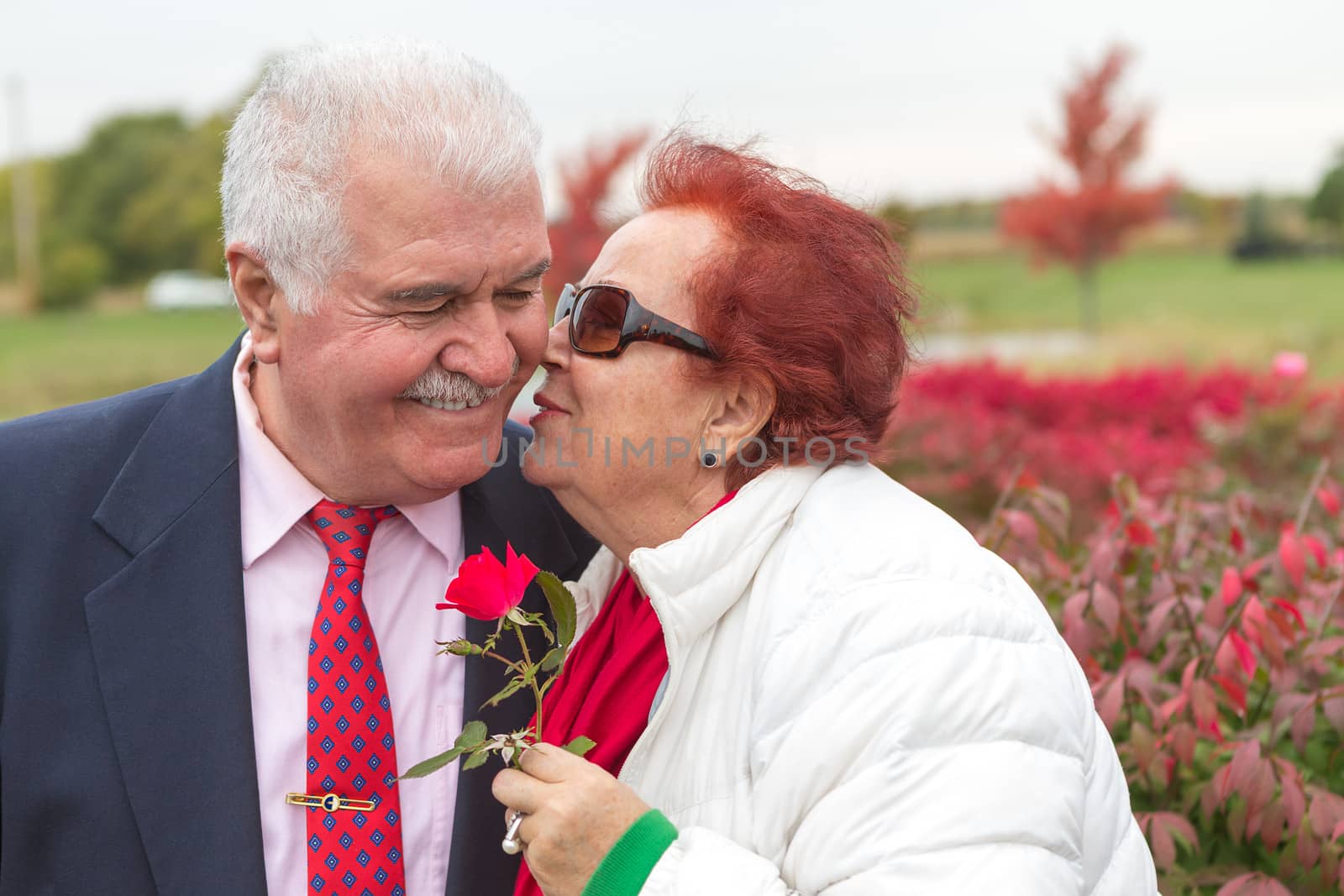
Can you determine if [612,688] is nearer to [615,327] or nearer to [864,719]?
[864,719]

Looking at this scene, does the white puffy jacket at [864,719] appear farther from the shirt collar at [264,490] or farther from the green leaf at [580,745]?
the shirt collar at [264,490]

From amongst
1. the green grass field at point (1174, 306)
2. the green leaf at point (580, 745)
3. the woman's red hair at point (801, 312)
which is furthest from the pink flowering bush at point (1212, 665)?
the green grass field at point (1174, 306)

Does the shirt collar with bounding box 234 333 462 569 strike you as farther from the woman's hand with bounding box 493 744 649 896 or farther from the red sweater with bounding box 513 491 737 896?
the woman's hand with bounding box 493 744 649 896

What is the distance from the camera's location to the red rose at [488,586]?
1869 mm

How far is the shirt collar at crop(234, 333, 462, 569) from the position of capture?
243cm

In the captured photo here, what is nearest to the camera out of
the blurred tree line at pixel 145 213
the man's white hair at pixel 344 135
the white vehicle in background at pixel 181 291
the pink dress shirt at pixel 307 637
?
the man's white hair at pixel 344 135

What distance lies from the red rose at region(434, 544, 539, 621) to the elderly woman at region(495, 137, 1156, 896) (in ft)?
0.82

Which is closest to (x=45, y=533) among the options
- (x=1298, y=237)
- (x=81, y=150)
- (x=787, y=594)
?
(x=787, y=594)

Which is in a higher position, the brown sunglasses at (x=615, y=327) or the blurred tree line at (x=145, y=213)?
the brown sunglasses at (x=615, y=327)

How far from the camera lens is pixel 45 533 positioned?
2.28 m

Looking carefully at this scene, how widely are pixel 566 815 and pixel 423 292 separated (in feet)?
3.13

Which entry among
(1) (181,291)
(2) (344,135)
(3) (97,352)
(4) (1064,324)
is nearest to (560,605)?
(2) (344,135)

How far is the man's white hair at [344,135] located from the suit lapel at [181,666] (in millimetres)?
456

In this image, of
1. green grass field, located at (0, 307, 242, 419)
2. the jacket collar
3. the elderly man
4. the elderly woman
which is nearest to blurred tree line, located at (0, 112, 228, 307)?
green grass field, located at (0, 307, 242, 419)
